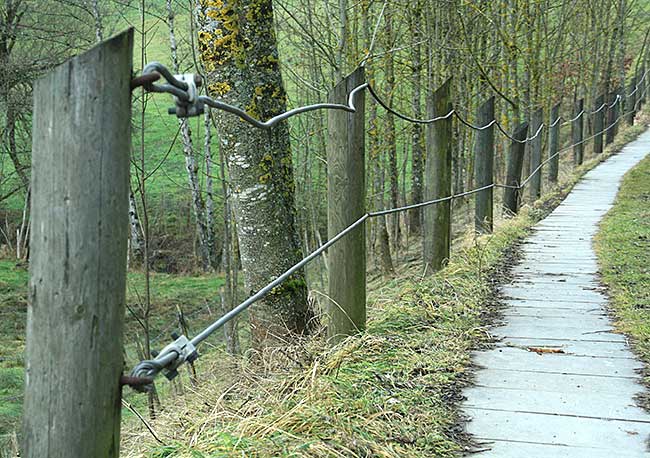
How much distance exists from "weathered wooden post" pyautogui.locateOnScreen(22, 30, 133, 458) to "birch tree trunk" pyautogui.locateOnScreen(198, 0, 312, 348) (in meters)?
3.04

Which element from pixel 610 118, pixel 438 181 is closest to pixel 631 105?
pixel 610 118

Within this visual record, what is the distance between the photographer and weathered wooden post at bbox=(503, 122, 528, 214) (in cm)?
972

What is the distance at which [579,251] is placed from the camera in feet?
24.0

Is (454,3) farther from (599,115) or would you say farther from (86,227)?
(86,227)

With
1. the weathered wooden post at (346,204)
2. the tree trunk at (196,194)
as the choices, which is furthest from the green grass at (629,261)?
the tree trunk at (196,194)

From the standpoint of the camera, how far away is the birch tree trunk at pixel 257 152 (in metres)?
4.64

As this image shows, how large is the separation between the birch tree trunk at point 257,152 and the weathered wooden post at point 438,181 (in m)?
1.43

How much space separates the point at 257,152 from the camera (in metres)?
4.68

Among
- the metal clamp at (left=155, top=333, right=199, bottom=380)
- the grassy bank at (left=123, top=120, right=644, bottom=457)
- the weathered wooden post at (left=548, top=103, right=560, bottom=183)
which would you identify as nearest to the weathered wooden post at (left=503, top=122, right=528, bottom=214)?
the weathered wooden post at (left=548, top=103, right=560, bottom=183)

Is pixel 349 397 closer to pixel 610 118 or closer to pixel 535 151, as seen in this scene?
pixel 535 151

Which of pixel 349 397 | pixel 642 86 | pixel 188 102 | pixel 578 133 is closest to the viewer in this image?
pixel 188 102

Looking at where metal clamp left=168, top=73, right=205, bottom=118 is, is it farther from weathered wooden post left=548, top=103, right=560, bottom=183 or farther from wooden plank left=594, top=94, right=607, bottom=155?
wooden plank left=594, top=94, right=607, bottom=155

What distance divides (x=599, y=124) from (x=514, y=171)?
334 inches

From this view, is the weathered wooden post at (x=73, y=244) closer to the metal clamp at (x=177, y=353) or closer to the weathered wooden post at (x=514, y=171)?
the metal clamp at (x=177, y=353)
